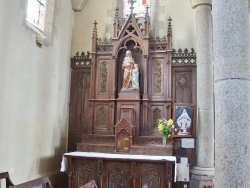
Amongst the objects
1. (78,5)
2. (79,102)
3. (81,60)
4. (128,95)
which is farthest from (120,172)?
(78,5)

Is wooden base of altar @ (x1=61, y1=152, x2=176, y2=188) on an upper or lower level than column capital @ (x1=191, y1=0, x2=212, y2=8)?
lower

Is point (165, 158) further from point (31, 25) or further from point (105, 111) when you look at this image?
point (31, 25)

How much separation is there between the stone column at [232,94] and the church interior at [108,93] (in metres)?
1.85

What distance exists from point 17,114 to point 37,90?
0.88m

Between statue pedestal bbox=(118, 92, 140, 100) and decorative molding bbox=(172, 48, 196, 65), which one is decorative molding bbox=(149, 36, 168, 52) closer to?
decorative molding bbox=(172, 48, 196, 65)

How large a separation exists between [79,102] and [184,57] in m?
3.06

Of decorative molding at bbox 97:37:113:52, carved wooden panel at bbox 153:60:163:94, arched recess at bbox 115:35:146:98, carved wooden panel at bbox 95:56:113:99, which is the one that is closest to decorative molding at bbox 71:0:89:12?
decorative molding at bbox 97:37:113:52

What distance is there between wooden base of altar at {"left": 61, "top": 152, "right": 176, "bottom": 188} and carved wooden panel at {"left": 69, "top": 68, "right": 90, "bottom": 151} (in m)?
1.46

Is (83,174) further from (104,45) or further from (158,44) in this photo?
(158,44)

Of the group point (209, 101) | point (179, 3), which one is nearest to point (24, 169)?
point (209, 101)

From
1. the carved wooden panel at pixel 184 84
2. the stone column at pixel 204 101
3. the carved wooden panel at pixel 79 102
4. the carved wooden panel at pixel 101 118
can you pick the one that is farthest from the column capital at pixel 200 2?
the carved wooden panel at pixel 101 118

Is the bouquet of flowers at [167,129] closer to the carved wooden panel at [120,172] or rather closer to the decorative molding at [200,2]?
the carved wooden panel at [120,172]

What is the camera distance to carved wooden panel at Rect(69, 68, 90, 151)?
24.8ft

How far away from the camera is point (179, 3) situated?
25.2ft
